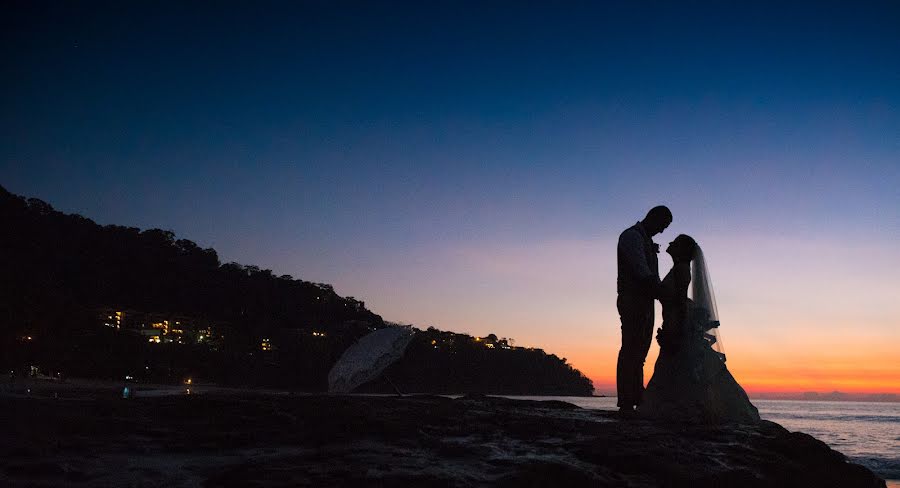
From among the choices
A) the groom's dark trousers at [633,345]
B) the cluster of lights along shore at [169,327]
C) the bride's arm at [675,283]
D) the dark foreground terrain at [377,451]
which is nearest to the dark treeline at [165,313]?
the cluster of lights along shore at [169,327]

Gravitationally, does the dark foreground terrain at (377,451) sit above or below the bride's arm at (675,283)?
below

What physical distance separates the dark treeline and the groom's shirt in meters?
31.6

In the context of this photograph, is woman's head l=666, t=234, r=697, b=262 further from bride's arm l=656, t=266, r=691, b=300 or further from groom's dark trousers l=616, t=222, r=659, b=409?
groom's dark trousers l=616, t=222, r=659, b=409

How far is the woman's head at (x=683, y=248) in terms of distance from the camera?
19.1 ft

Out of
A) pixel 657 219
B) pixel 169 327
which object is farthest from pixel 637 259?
pixel 169 327

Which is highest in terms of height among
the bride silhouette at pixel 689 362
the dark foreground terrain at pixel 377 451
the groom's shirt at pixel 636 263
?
the groom's shirt at pixel 636 263

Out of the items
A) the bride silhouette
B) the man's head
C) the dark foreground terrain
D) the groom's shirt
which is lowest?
the dark foreground terrain

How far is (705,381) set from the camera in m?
5.07

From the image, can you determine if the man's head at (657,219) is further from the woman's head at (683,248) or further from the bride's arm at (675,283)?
the bride's arm at (675,283)

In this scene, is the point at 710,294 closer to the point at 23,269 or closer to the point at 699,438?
the point at 699,438

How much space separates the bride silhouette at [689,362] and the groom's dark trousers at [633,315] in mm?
572

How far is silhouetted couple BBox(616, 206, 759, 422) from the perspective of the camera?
5.07 m

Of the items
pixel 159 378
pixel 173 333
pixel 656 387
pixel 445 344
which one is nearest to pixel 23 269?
pixel 159 378

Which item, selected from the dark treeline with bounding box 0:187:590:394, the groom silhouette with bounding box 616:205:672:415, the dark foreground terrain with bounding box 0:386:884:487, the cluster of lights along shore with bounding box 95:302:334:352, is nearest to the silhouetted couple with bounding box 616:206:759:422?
the groom silhouette with bounding box 616:205:672:415
